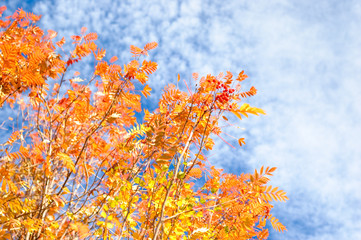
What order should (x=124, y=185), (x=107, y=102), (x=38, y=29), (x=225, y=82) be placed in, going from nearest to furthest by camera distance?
1. (x=225, y=82)
2. (x=124, y=185)
3. (x=107, y=102)
4. (x=38, y=29)

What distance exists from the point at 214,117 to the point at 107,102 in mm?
1274

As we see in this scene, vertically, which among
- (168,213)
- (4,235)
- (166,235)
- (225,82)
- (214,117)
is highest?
(225,82)

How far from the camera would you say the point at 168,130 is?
2.81m

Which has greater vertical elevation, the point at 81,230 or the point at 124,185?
the point at 124,185

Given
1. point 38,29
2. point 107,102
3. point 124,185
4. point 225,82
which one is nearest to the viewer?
point 225,82

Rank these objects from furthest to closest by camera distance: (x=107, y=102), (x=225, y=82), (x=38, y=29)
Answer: (x=38, y=29) → (x=107, y=102) → (x=225, y=82)

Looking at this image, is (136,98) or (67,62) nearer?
(136,98)

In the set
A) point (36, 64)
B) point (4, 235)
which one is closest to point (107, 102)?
point (36, 64)

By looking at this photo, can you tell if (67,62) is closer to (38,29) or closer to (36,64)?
(36,64)

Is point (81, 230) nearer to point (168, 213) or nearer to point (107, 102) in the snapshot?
point (168, 213)

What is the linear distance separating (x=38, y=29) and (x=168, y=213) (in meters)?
3.21

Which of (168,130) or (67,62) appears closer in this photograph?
(168,130)

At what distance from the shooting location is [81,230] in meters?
2.66

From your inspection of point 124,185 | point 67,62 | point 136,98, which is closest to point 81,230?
point 124,185
